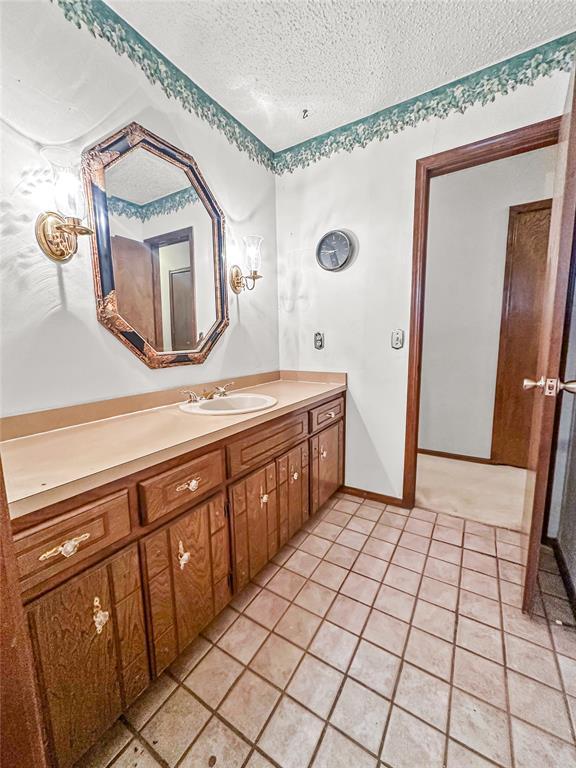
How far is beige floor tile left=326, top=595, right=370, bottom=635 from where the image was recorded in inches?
50.4

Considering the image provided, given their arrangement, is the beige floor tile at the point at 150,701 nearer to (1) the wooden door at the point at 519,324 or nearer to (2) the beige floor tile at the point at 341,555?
(2) the beige floor tile at the point at 341,555

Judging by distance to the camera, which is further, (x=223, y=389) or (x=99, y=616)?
(x=223, y=389)

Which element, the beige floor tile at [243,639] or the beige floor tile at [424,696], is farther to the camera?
the beige floor tile at [243,639]

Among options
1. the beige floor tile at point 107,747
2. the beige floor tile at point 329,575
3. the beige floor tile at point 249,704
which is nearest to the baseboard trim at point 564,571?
the beige floor tile at point 329,575

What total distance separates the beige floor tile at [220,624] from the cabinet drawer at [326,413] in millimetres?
938

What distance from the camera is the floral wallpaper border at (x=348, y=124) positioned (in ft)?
4.19

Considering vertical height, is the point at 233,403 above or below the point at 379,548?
above

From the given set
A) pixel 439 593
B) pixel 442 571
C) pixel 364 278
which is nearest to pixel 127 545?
pixel 439 593

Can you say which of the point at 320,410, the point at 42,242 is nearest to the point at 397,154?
the point at 320,410

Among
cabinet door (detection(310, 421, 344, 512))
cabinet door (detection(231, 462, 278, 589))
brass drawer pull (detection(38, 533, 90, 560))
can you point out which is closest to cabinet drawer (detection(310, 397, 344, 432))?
cabinet door (detection(310, 421, 344, 512))

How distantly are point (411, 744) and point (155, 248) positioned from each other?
2.04 metres

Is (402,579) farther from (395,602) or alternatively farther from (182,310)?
(182,310)

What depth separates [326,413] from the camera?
6.43 ft

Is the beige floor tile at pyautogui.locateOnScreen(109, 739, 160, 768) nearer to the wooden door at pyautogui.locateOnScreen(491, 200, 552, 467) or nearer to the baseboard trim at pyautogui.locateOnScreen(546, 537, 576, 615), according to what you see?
the baseboard trim at pyautogui.locateOnScreen(546, 537, 576, 615)
